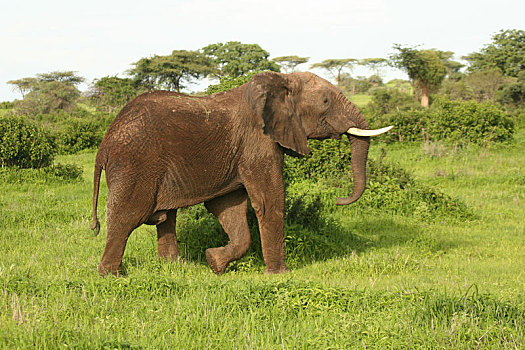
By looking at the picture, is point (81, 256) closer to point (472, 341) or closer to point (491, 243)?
point (472, 341)

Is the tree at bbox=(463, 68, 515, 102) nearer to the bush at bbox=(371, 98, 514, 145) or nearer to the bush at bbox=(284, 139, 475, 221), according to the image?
the bush at bbox=(371, 98, 514, 145)

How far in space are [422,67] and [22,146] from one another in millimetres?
38480

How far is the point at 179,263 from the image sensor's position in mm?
7992

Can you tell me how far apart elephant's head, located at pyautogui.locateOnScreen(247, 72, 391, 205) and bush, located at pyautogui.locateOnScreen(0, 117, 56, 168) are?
11176 millimetres

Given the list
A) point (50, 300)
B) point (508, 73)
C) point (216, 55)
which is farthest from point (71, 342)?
point (216, 55)

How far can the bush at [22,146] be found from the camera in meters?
16.5

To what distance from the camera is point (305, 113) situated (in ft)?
26.2

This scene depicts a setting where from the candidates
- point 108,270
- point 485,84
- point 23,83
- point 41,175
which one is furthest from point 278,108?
point 23,83

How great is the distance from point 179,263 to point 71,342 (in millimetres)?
3227

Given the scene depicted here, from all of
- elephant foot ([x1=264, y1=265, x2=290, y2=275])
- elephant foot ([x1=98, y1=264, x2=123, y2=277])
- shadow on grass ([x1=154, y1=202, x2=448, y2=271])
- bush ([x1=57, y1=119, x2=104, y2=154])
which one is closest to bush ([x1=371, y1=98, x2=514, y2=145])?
shadow on grass ([x1=154, y1=202, x2=448, y2=271])

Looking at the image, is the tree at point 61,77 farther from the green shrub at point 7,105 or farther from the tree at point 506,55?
the tree at point 506,55

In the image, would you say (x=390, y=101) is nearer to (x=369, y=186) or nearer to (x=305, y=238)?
(x=369, y=186)

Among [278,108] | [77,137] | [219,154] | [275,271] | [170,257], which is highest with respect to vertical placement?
[278,108]

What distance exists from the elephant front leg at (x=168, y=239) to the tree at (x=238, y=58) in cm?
4829
